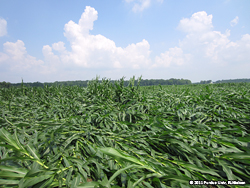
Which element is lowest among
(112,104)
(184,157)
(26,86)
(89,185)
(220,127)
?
(184,157)

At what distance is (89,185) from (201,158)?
1517mm

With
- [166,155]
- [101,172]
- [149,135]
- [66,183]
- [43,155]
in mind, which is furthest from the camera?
[149,135]

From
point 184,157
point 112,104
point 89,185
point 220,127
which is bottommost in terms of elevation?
point 184,157

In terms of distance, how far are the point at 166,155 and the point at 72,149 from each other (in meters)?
1.41

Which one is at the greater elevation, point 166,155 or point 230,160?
point 230,160

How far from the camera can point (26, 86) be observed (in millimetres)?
5617

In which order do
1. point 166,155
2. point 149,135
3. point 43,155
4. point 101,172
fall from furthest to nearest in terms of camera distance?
point 149,135
point 166,155
point 43,155
point 101,172

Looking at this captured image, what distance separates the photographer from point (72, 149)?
1.78 metres

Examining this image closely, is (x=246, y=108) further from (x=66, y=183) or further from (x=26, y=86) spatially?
→ (x=26, y=86)

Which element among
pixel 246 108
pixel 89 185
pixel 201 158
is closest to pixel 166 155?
pixel 201 158

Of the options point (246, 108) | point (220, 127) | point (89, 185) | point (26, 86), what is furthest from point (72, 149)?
→ point (26, 86)

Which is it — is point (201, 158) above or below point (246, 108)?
below

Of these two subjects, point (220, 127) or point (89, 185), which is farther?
point (220, 127)

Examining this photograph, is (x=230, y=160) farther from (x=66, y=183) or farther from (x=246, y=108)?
(x=246, y=108)
